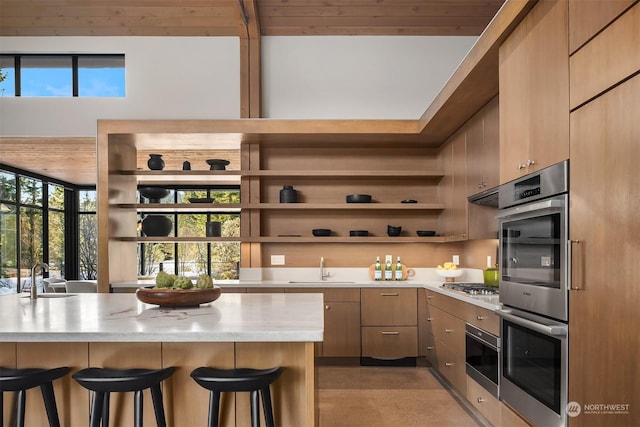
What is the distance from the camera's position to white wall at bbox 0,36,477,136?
528cm

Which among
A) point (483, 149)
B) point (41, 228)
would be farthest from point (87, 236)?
point (483, 149)

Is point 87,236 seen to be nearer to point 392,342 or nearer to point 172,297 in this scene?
point 392,342

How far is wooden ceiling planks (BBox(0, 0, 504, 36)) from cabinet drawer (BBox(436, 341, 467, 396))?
11.3 ft

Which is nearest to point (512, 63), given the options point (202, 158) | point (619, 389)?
point (619, 389)

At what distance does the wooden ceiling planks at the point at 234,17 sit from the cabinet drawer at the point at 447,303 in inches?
117

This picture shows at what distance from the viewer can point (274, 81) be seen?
210 inches

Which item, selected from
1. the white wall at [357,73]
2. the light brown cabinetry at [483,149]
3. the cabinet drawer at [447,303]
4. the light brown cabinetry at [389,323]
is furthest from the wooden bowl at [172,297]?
the white wall at [357,73]

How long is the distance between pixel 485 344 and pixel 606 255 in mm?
1411

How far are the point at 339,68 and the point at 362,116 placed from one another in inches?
24.2

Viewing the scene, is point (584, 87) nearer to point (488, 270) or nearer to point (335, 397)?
point (488, 270)

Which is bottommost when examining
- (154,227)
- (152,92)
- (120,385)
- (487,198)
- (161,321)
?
(120,385)

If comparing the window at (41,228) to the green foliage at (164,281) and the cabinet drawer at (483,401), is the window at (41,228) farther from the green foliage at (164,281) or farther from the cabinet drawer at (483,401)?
the cabinet drawer at (483,401)

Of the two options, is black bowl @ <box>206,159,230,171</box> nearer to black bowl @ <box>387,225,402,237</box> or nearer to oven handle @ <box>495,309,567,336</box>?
black bowl @ <box>387,225,402,237</box>

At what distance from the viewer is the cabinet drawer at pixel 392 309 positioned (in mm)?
4750
